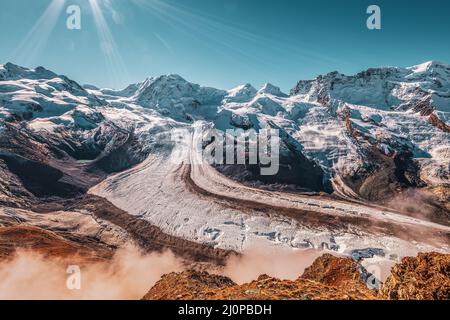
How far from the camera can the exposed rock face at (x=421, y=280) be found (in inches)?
376

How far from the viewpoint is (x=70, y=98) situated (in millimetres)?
161000

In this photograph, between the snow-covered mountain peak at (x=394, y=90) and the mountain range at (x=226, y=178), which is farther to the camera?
the snow-covered mountain peak at (x=394, y=90)

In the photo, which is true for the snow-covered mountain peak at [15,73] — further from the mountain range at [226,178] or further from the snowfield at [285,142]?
the mountain range at [226,178]

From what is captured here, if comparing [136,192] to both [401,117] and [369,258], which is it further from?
[401,117]

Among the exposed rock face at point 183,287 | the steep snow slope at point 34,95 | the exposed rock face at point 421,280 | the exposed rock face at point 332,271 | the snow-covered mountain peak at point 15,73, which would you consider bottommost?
the exposed rock face at point 332,271

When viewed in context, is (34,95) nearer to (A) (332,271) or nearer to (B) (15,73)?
(B) (15,73)

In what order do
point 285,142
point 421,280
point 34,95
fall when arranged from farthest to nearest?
point 34,95, point 285,142, point 421,280

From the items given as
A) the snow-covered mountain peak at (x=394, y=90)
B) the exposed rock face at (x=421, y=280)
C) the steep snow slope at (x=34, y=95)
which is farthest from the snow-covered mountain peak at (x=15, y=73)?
the exposed rock face at (x=421, y=280)

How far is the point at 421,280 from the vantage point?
1067 centimetres

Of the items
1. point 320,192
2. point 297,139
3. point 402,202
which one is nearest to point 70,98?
point 297,139

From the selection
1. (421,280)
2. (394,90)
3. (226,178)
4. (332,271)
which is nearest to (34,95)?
(226,178)

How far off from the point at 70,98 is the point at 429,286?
182 m

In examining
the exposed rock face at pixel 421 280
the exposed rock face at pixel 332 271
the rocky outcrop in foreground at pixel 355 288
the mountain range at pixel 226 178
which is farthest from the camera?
the mountain range at pixel 226 178

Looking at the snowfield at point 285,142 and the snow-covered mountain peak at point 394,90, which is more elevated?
the snow-covered mountain peak at point 394,90
